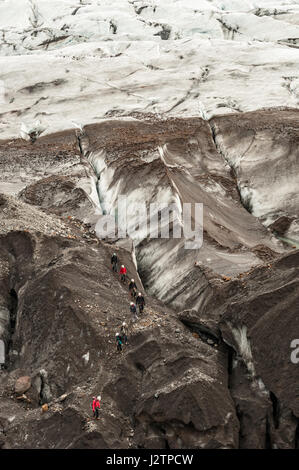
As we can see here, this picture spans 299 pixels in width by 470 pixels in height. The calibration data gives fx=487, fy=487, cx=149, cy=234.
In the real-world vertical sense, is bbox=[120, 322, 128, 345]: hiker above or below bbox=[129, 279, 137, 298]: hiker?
above

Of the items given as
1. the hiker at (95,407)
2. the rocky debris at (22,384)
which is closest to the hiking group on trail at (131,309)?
the hiker at (95,407)

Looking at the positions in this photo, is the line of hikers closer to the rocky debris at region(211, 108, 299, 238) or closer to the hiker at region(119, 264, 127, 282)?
the hiker at region(119, 264, 127, 282)

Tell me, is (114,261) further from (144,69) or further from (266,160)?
(144,69)

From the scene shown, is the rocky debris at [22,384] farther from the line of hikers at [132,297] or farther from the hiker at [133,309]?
the hiker at [133,309]

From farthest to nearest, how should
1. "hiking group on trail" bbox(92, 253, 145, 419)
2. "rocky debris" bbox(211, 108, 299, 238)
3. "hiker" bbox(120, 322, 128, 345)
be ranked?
1. "rocky debris" bbox(211, 108, 299, 238)
2. "hiker" bbox(120, 322, 128, 345)
3. "hiking group on trail" bbox(92, 253, 145, 419)

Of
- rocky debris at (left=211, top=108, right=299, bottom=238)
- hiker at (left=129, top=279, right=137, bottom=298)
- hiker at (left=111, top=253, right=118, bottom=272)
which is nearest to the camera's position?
hiker at (left=129, top=279, right=137, bottom=298)

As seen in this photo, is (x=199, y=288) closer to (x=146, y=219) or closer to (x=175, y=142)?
(x=146, y=219)

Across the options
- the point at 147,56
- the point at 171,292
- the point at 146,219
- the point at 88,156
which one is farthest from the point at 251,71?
the point at 171,292

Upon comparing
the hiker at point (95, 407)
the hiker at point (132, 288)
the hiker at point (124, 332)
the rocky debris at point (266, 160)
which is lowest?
the rocky debris at point (266, 160)

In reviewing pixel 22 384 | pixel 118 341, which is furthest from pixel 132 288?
pixel 22 384

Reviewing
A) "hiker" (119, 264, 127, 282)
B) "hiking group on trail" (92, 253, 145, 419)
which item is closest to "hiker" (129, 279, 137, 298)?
"hiking group on trail" (92, 253, 145, 419)

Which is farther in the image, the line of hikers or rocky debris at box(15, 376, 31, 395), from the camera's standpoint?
the line of hikers
